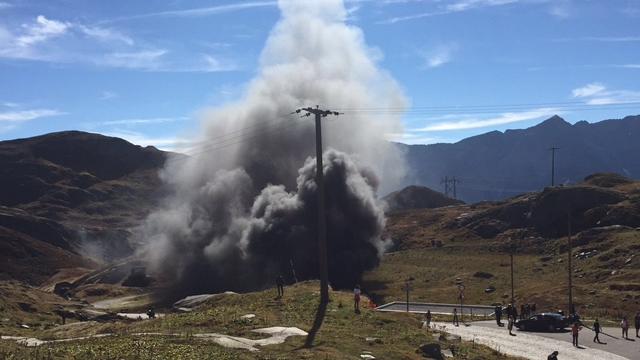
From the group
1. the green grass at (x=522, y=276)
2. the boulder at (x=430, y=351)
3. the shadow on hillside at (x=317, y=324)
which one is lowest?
the green grass at (x=522, y=276)

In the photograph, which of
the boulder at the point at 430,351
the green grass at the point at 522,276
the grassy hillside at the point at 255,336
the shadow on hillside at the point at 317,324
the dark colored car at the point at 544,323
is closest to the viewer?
the grassy hillside at the point at 255,336

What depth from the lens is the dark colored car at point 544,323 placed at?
47688 mm

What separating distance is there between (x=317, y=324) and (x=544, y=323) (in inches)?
885

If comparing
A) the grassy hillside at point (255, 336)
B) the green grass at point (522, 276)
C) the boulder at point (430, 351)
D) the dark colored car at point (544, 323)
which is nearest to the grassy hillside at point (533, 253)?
the green grass at point (522, 276)

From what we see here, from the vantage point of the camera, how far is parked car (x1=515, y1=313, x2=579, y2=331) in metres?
47.7

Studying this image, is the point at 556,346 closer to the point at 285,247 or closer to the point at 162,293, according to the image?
the point at 285,247

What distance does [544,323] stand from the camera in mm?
47812

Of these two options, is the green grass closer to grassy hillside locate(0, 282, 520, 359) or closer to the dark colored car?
the dark colored car

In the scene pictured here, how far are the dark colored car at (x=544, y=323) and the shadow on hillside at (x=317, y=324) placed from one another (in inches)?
707

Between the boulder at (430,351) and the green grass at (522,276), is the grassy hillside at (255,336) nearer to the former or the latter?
the boulder at (430,351)

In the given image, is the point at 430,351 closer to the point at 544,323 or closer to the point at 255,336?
the point at 255,336

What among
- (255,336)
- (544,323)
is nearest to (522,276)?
(544,323)

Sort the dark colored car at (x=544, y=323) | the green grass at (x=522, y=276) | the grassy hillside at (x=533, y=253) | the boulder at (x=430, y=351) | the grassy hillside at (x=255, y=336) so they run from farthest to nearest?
1. the grassy hillside at (x=533, y=253)
2. the green grass at (x=522, y=276)
3. the dark colored car at (x=544, y=323)
4. the boulder at (x=430, y=351)
5. the grassy hillside at (x=255, y=336)

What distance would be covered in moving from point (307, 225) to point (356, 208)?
414 inches
